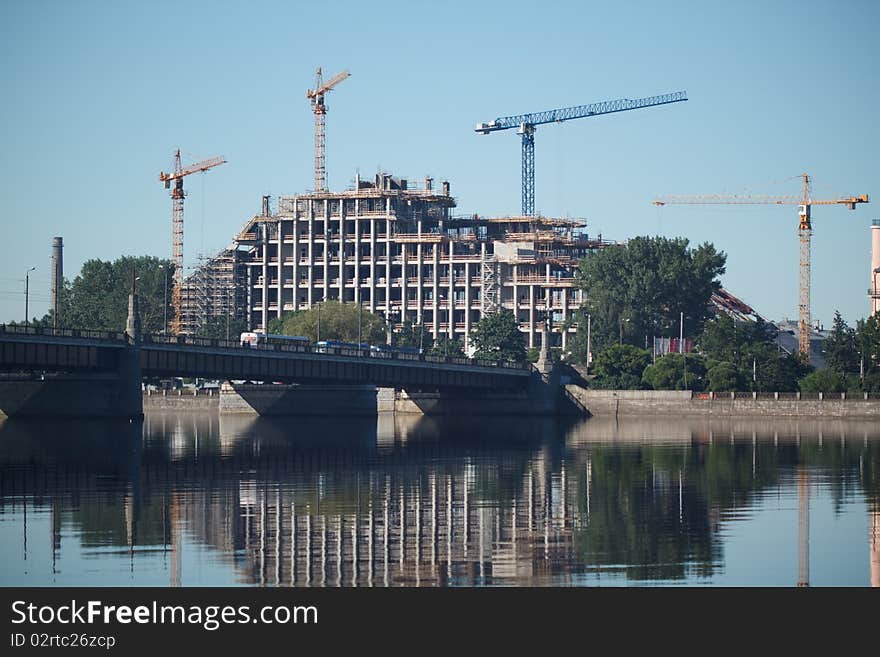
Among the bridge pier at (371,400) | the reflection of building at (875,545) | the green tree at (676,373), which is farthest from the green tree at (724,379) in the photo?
the reflection of building at (875,545)

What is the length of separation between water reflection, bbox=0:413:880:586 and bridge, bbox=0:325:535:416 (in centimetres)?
1594

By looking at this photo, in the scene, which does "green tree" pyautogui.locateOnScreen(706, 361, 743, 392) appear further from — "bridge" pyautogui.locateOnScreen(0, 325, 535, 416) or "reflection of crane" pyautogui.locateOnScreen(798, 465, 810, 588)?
"reflection of crane" pyautogui.locateOnScreen(798, 465, 810, 588)

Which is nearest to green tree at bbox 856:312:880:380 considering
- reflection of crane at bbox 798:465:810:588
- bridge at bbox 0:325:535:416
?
bridge at bbox 0:325:535:416

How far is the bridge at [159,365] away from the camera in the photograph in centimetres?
13350

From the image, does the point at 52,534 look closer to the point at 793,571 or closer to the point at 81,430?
the point at 793,571

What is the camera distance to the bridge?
5256 inches

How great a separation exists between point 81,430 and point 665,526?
82.9 metres

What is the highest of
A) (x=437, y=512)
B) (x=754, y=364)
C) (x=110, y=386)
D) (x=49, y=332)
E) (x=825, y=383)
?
(x=49, y=332)

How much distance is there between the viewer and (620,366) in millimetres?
186750

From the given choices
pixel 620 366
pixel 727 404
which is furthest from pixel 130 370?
pixel 620 366

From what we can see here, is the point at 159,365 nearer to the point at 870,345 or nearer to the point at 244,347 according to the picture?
the point at 244,347

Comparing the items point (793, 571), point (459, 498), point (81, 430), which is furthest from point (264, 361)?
point (793, 571)

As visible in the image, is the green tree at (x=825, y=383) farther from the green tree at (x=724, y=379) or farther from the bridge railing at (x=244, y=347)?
the bridge railing at (x=244, y=347)

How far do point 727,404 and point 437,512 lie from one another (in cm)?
10800
